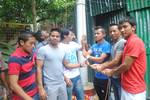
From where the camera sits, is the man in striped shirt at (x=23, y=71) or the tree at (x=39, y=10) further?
the tree at (x=39, y=10)

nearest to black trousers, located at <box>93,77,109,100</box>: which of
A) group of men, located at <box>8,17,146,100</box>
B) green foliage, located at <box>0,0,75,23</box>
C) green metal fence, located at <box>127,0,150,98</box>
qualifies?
group of men, located at <box>8,17,146,100</box>

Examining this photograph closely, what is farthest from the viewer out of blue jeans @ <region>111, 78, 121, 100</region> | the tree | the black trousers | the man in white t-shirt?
the tree

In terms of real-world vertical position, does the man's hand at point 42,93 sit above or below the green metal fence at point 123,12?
below

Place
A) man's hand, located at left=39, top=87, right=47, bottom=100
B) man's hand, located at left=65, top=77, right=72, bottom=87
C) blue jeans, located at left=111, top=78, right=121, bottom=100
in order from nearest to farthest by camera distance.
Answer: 1. man's hand, located at left=39, top=87, right=47, bottom=100
2. blue jeans, located at left=111, top=78, right=121, bottom=100
3. man's hand, located at left=65, top=77, right=72, bottom=87

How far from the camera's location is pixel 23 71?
4.91 m

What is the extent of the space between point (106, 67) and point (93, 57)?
105 centimetres

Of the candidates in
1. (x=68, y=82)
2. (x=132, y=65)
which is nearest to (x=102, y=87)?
(x=68, y=82)

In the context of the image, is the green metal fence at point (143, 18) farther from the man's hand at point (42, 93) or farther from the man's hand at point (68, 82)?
the man's hand at point (42, 93)

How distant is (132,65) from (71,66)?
6.72 ft

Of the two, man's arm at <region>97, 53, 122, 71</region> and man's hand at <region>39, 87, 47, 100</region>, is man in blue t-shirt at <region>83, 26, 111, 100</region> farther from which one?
man's hand at <region>39, 87, 47, 100</region>

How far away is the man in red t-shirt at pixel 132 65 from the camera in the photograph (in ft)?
15.7

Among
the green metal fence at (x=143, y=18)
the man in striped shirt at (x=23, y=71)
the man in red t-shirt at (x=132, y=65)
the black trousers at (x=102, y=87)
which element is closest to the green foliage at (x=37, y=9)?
the green metal fence at (x=143, y=18)

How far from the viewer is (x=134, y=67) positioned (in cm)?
490

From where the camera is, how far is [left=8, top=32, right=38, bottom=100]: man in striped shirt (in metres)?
4.79
